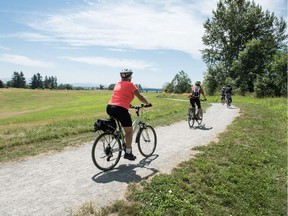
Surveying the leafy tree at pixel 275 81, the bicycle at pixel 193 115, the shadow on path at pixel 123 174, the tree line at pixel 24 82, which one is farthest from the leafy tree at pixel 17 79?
the shadow on path at pixel 123 174

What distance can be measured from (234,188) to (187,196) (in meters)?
1.63

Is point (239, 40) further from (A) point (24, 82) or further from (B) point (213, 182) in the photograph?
(A) point (24, 82)

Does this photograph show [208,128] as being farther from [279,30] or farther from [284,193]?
[279,30]

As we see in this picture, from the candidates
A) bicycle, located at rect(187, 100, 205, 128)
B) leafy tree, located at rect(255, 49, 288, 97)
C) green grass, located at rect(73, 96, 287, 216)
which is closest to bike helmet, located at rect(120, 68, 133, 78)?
green grass, located at rect(73, 96, 287, 216)

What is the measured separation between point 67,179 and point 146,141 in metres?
3.21

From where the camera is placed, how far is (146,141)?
9.65 metres

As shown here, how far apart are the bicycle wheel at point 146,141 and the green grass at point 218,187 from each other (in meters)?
1.49

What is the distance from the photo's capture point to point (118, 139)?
816 centimetres

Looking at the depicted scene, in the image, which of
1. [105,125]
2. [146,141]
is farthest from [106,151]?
[146,141]

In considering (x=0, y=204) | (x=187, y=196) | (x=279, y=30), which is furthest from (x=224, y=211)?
(x=279, y=30)

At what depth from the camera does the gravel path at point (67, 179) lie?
582cm

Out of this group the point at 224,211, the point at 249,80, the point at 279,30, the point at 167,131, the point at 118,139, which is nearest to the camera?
the point at 224,211

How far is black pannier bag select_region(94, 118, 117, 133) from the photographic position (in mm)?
7723

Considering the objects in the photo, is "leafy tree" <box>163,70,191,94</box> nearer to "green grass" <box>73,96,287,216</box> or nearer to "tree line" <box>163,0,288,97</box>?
"tree line" <box>163,0,288,97</box>
